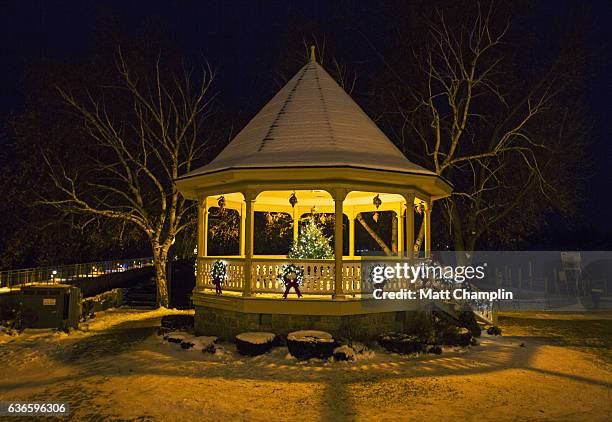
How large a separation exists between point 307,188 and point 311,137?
1633 millimetres

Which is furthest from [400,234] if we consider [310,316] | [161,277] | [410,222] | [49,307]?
[161,277]

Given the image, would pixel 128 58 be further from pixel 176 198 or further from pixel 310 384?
pixel 310 384

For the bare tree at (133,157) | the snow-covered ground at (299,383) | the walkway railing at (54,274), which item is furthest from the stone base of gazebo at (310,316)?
the walkway railing at (54,274)

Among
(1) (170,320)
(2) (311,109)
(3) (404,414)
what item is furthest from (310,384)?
(2) (311,109)

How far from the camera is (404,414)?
7371mm

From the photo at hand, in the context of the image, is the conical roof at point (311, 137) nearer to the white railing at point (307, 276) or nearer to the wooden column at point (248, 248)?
the wooden column at point (248, 248)

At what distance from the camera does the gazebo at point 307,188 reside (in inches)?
468

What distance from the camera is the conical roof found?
12211 mm

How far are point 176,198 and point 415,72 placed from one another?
1193cm

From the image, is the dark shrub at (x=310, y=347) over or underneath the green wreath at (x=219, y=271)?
underneath

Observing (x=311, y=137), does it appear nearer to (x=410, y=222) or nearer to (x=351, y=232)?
(x=410, y=222)

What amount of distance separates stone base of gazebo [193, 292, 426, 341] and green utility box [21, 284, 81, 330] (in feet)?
14.7

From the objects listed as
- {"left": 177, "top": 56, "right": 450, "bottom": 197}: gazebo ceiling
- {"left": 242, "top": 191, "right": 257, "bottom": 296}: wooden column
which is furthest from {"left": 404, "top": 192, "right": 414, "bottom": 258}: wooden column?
{"left": 242, "top": 191, "right": 257, "bottom": 296}: wooden column

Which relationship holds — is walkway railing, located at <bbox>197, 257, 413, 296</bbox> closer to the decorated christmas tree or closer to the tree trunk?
the decorated christmas tree
